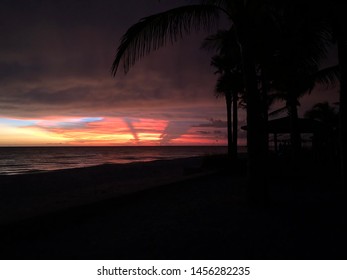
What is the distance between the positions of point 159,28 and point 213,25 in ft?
4.30

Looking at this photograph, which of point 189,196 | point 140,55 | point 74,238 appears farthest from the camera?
point 189,196

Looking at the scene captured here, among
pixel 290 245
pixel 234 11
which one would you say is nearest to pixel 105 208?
pixel 290 245

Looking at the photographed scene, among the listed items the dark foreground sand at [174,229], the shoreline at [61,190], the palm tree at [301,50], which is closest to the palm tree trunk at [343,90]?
the palm tree at [301,50]

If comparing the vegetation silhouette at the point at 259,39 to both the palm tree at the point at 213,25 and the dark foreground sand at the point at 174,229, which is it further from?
the dark foreground sand at the point at 174,229

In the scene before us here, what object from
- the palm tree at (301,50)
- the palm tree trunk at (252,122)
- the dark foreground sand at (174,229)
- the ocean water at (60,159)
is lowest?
the ocean water at (60,159)

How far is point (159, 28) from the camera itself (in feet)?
16.9

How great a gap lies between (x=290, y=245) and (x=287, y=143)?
17639 millimetres

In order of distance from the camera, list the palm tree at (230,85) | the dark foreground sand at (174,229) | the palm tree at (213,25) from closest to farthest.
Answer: the dark foreground sand at (174,229)
the palm tree at (213,25)
the palm tree at (230,85)

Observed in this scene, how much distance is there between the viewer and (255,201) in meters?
6.40

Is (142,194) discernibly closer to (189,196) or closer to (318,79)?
(189,196)

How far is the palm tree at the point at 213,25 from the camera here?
16.3 ft

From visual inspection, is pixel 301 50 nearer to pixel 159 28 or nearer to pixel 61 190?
pixel 159 28

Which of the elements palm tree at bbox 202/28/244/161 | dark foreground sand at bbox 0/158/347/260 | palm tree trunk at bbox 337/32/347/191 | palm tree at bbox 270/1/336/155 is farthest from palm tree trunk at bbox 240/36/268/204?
palm tree at bbox 202/28/244/161

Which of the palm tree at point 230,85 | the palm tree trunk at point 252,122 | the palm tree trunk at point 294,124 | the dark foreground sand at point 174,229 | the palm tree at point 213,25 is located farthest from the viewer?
the palm tree at point 230,85
